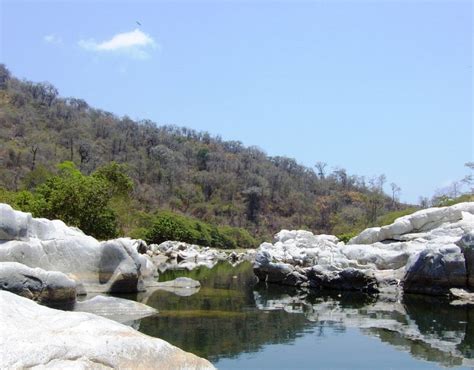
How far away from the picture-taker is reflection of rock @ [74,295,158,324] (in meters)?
20.4

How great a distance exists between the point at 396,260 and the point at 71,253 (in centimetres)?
1976

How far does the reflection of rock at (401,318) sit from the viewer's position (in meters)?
18.5

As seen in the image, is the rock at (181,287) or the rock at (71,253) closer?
the rock at (71,253)

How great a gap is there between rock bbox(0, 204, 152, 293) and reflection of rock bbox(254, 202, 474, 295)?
1200 cm

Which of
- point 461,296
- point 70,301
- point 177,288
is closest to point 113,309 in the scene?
point 70,301

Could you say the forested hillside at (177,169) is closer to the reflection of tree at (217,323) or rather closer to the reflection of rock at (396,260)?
the reflection of rock at (396,260)

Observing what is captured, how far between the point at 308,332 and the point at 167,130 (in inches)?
6224

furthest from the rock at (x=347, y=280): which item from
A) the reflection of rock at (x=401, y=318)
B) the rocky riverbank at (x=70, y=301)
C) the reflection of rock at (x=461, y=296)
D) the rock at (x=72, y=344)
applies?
the rock at (x=72, y=344)

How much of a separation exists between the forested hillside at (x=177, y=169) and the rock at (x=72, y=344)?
77.2 metres

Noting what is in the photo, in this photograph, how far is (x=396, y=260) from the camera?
35.4 meters

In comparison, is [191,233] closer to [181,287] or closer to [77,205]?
[77,205]

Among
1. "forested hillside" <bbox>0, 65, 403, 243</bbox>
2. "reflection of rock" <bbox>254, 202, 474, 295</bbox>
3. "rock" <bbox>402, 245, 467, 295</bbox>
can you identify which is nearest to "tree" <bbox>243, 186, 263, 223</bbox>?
"forested hillside" <bbox>0, 65, 403, 243</bbox>

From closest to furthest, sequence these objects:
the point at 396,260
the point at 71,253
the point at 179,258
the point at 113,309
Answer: the point at 113,309, the point at 71,253, the point at 396,260, the point at 179,258

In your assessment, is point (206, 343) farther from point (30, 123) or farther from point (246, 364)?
point (30, 123)
